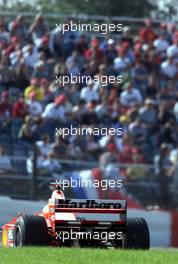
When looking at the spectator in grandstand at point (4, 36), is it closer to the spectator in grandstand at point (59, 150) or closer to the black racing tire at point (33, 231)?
the spectator in grandstand at point (59, 150)

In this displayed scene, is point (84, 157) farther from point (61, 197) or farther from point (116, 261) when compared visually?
point (116, 261)

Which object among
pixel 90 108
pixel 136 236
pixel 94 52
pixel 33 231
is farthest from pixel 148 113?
pixel 33 231

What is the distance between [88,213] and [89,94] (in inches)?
313

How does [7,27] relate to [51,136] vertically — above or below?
above

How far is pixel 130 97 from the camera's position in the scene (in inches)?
751

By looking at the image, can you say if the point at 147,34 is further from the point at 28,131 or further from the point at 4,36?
the point at 28,131

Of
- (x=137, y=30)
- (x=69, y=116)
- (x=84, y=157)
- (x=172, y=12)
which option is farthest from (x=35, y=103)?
(x=172, y=12)

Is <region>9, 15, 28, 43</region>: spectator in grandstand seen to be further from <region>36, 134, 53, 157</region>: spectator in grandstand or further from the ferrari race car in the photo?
the ferrari race car

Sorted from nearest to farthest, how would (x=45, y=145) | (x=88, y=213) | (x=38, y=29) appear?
(x=88, y=213) → (x=45, y=145) → (x=38, y=29)

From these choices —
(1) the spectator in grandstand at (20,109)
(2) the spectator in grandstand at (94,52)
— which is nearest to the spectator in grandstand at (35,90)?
(1) the spectator in grandstand at (20,109)

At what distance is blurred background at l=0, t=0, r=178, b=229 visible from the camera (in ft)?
54.4

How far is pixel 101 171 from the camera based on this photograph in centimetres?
1636

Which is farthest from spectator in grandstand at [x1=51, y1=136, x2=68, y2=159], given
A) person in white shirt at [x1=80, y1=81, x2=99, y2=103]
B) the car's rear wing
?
the car's rear wing

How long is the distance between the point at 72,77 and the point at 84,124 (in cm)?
106
